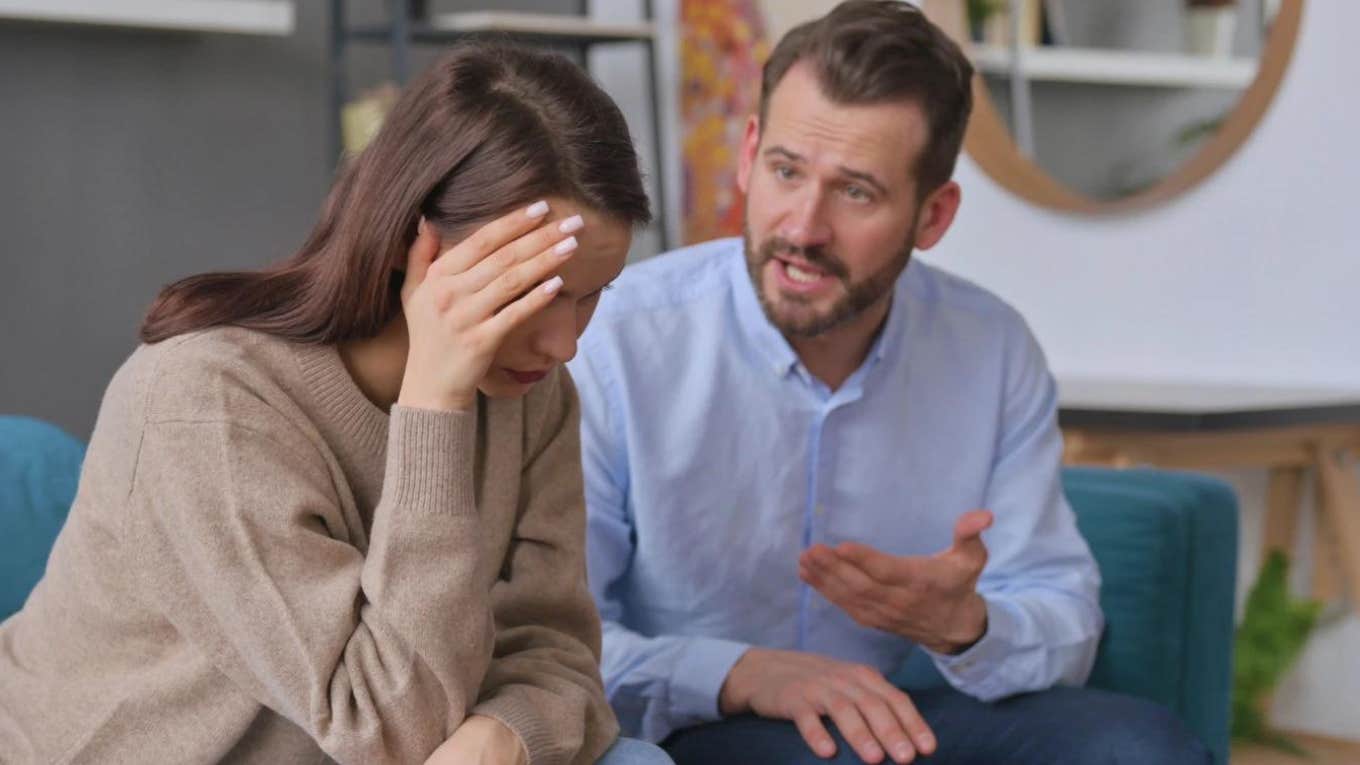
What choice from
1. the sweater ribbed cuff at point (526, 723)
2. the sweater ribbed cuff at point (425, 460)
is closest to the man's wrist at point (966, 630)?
the sweater ribbed cuff at point (526, 723)

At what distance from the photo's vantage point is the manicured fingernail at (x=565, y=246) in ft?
3.99

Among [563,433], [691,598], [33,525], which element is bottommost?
[691,598]

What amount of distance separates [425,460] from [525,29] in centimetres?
282

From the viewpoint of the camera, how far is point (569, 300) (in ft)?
4.14

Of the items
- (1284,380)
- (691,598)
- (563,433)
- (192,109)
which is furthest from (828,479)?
(192,109)

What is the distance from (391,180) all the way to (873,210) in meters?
0.71

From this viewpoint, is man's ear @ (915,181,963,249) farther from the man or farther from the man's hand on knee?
the man's hand on knee

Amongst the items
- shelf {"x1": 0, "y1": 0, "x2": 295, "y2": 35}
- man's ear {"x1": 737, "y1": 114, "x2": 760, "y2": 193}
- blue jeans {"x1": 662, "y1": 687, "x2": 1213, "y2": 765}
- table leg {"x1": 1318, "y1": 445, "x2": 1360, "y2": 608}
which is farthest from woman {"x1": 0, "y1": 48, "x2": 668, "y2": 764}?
shelf {"x1": 0, "y1": 0, "x2": 295, "y2": 35}

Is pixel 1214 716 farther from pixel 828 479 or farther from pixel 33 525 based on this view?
pixel 33 525

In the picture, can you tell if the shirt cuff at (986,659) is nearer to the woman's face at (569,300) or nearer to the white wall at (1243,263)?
the woman's face at (569,300)

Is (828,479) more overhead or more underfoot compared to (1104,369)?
more overhead

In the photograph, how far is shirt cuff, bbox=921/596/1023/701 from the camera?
174 cm

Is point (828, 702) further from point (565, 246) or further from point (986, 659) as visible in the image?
point (565, 246)

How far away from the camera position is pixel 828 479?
1.87 m
